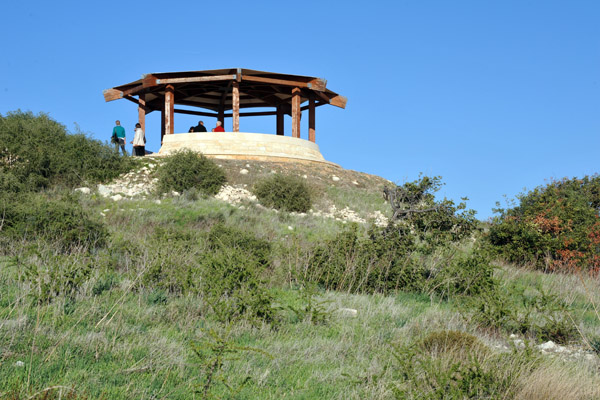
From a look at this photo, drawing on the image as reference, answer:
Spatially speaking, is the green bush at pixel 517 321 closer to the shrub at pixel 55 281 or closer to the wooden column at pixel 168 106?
the shrub at pixel 55 281

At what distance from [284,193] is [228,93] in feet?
36.9

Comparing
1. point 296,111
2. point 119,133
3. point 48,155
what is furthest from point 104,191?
point 296,111

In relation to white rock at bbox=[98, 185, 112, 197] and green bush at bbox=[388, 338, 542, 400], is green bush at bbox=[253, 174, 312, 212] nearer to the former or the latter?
white rock at bbox=[98, 185, 112, 197]

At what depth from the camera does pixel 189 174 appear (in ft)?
63.3

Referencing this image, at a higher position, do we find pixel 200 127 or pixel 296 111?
pixel 296 111

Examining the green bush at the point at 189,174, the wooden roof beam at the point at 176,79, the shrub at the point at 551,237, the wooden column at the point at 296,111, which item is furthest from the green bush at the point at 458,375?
the wooden column at the point at 296,111

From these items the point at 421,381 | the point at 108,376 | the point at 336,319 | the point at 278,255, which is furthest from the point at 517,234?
the point at 108,376

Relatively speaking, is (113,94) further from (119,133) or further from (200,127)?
(200,127)

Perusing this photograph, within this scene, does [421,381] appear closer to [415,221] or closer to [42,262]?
[42,262]

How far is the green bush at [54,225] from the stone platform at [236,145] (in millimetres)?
11198

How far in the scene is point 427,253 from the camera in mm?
10398

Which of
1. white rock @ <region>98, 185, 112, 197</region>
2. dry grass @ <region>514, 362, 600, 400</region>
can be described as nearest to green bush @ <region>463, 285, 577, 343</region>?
dry grass @ <region>514, 362, 600, 400</region>

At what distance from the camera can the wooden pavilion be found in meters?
23.4

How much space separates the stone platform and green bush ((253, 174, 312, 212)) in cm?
376
